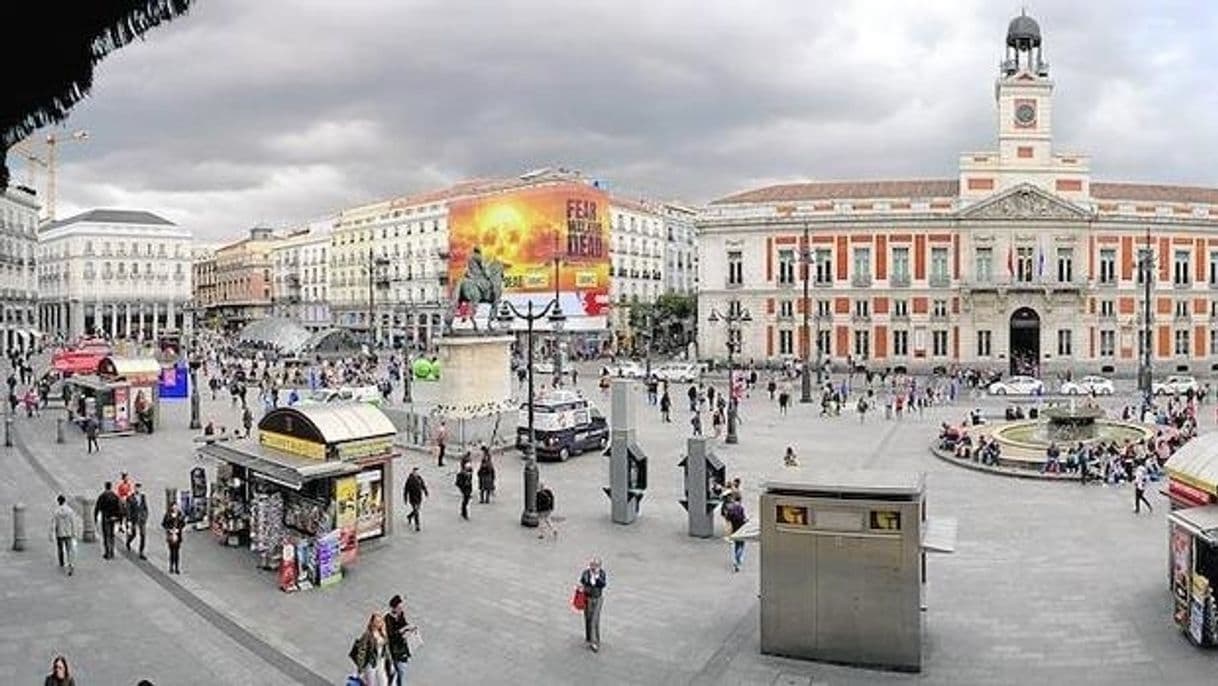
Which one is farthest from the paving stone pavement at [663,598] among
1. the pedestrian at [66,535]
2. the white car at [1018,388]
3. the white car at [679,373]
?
the white car at [679,373]

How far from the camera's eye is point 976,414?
36438mm

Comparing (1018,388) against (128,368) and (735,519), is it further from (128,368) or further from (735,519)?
(128,368)

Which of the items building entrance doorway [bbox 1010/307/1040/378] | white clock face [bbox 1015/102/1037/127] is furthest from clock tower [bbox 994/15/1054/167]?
building entrance doorway [bbox 1010/307/1040/378]

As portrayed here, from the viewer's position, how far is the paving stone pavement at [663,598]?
12188mm

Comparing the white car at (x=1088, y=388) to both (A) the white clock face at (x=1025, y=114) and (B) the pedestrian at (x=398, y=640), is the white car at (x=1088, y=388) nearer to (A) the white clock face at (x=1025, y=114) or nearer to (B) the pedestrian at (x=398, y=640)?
→ (A) the white clock face at (x=1025, y=114)

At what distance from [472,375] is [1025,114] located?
4970cm

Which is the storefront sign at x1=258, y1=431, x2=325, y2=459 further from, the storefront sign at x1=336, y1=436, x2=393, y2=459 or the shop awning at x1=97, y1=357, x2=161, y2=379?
the shop awning at x1=97, y1=357, x2=161, y2=379

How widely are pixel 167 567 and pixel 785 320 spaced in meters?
57.6

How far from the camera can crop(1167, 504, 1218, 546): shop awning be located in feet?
40.1

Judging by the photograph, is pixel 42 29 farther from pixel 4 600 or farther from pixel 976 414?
pixel 976 414

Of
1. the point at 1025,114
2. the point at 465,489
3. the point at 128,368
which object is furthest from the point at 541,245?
the point at 465,489

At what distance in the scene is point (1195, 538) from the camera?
41.9ft

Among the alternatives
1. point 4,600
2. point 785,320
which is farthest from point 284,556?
point 785,320

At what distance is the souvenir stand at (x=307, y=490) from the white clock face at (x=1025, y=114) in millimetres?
61047
